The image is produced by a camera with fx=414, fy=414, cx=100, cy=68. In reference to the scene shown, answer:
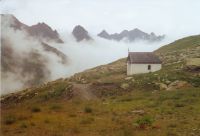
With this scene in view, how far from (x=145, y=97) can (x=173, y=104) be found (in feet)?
25.7

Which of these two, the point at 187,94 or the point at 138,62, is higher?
the point at 138,62

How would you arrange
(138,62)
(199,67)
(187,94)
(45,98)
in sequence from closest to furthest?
(187,94)
(45,98)
(199,67)
(138,62)

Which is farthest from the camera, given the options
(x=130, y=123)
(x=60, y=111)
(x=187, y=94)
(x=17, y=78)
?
(x=17, y=78)

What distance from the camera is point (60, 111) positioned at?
38625 millimetres

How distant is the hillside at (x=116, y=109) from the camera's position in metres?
27.3

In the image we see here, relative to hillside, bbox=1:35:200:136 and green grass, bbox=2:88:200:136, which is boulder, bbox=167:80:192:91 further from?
green grass, bbox=2:88:200:136

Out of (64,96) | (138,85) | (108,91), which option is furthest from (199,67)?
(64,96)

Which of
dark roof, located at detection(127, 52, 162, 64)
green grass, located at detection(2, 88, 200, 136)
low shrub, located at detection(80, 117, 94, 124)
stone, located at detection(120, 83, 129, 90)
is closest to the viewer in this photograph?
green grass, located at detection(2, 88, 200, 136)

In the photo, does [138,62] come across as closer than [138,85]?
No

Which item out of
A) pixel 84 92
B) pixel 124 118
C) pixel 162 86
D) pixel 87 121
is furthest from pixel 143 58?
pixel 87 121

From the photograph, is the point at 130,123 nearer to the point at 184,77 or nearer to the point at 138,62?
the point at 184,77

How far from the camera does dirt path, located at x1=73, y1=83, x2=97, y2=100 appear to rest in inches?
2095

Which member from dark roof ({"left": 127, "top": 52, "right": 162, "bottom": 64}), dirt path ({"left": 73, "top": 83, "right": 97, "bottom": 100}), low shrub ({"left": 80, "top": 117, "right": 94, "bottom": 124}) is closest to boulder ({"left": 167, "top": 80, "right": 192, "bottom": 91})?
dirt path ({"left": 73, "top": 83, "right": 97, "bottom": 100})

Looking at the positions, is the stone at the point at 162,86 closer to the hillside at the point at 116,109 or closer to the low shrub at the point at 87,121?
the hillside at the point at 116,109
